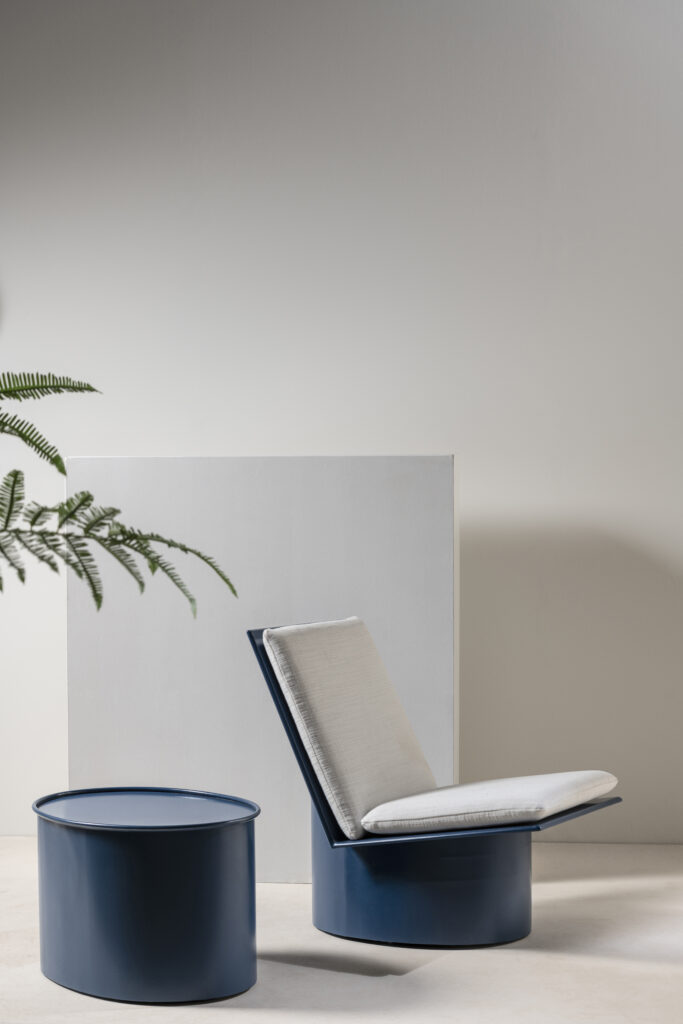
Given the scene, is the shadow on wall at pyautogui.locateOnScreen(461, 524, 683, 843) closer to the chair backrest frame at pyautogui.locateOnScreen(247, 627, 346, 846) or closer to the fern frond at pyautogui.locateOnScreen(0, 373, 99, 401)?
the chair backrest frame at pyautogui.locateOnScreen(247, 627, 346, 846)

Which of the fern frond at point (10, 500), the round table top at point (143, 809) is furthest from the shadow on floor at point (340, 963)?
the fern frond at point (10, 500)

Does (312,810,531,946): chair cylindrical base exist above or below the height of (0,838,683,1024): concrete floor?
above

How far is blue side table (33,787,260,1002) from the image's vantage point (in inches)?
96.7

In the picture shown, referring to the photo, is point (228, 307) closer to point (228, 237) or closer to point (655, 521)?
point (228, 237)

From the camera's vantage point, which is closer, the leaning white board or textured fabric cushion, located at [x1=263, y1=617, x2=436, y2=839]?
textured fabric cushion, located at [x1=263, y1=617, x2=436, y2=839]

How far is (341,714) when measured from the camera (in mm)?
2996

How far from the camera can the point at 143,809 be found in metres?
2.67

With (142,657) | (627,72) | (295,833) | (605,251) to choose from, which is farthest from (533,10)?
(295,833)

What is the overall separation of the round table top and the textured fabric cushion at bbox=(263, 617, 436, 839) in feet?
0.94

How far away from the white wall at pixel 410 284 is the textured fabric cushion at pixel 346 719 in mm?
1137

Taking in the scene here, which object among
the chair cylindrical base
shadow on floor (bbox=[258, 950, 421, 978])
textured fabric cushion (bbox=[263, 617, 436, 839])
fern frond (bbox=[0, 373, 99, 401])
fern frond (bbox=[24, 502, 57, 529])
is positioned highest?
fern frond (bbox=[0, 373, 99, 401])

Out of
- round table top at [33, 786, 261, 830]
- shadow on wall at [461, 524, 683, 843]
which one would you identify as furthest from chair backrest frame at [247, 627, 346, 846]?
shadow on wall at [461, 524, 683, 843]

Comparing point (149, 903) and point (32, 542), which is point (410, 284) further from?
point (32, 542)

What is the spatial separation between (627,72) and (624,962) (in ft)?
10.3
